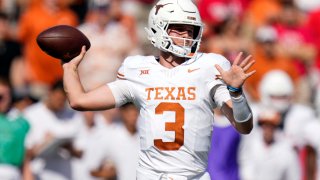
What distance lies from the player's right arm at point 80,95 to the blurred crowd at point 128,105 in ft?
9.62

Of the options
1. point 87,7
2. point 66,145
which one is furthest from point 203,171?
point 87,7

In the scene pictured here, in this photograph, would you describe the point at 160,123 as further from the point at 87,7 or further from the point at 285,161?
the point at 87,7

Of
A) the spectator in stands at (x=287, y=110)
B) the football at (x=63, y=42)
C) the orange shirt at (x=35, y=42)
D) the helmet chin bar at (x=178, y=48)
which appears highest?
the helmet chin bar at (x=178, y=48)

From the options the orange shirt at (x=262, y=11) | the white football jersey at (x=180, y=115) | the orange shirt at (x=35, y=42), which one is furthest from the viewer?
the orange shirt at (x=262, y=11)

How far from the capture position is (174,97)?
289 inches

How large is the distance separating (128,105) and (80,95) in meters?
3.72

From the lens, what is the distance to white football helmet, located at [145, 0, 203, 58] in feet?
24.5

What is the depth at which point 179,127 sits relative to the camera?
732 centimetres

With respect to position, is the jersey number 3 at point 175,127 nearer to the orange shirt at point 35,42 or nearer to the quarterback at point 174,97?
the quarterback at point 174,97

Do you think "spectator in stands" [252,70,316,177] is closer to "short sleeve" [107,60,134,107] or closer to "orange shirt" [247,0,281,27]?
"orange shirt" [247,0,281,27]

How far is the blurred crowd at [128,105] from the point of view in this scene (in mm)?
10797

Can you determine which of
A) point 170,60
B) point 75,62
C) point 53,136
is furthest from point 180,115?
point 53,136

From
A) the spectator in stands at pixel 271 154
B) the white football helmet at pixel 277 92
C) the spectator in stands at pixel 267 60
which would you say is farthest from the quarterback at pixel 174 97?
the spectator in stands at pixel 267 60

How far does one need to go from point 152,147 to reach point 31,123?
4.06 meters
